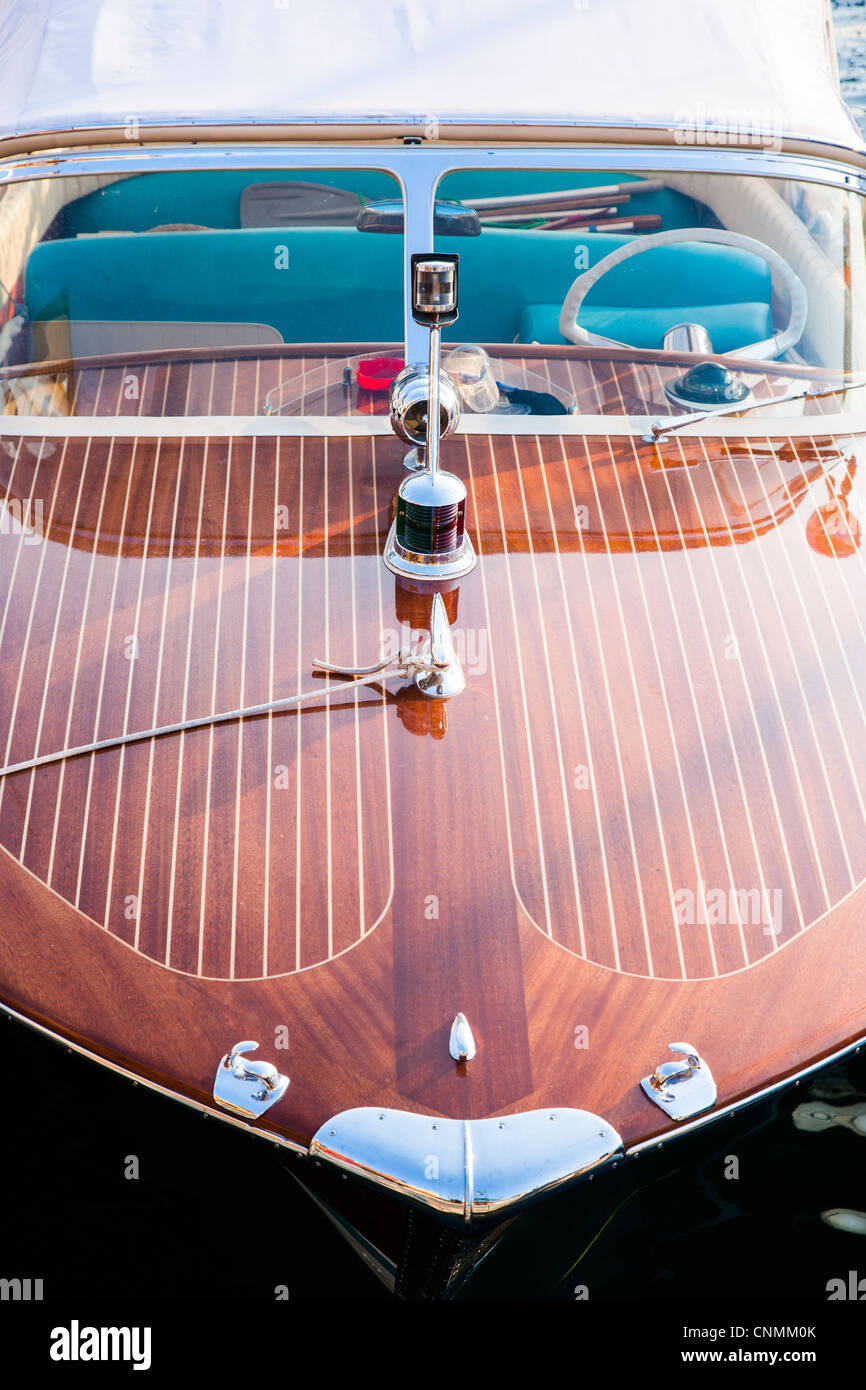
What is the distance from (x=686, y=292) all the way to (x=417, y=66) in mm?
845

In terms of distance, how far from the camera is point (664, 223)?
271cm

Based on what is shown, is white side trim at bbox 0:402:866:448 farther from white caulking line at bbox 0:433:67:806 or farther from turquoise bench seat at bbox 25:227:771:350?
turquoise bench seat at bbox 25:227:771:350

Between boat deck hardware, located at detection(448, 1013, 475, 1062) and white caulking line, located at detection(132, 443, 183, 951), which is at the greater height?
white caulking line, located at detection(132, 443, 183, 951)

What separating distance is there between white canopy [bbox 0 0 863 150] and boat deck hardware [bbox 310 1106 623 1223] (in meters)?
1.83

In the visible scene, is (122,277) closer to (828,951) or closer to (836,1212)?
(828,951)

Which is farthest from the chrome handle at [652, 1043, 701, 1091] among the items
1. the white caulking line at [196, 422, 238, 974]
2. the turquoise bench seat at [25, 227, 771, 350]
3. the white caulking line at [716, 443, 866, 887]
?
the turquoise bench seat at [25, 227, 771, 350]

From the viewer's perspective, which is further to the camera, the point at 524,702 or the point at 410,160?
the point at 410,160

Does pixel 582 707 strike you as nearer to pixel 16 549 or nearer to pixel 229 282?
pixel 16 549

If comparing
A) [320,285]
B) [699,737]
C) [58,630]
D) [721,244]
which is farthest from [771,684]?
[320,285]

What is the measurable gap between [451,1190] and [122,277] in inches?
81.8

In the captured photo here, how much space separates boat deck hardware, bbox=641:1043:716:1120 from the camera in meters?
1.61

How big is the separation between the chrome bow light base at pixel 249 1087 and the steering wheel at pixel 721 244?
1812 millimetres

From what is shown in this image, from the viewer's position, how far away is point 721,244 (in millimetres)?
2645
